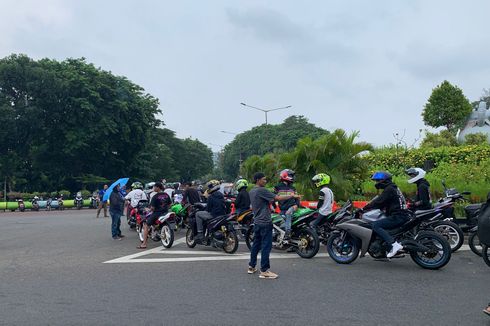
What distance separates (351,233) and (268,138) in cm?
7268

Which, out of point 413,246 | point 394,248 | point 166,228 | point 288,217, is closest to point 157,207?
point 166,228

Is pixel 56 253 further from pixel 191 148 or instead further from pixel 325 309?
pixel 191 148

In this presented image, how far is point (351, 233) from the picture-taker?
892 centimetres

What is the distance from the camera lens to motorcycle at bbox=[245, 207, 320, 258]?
32.6 ft

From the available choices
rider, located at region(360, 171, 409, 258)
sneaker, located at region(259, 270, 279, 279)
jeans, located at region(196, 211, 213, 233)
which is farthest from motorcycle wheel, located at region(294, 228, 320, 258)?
jeans, located at region(196, 211, 213, 233)

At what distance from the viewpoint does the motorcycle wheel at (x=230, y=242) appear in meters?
10.7


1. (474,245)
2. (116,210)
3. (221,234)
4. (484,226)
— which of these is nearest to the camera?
(484,226)

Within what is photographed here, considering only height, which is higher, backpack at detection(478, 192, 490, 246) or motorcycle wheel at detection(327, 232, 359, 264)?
backpack at detection(478, 192, 490, 246)

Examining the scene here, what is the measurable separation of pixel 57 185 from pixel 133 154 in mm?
7721

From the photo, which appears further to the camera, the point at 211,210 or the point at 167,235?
the point at 167,235

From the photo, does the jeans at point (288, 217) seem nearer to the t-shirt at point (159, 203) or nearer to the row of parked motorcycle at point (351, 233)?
the row of parked motorcycle at point (351, 233)

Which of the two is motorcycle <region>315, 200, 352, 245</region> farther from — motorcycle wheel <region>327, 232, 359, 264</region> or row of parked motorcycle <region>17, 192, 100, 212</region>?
row of parked motorcycle <region>17, 192, 100, 212</region>

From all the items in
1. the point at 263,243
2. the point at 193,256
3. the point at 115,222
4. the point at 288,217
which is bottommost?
the point at 193,256

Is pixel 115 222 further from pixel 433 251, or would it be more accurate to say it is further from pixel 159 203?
pixel 433 251
